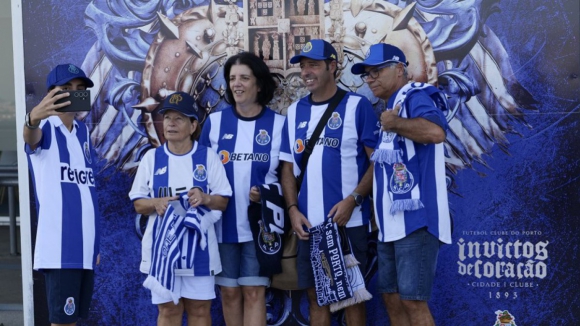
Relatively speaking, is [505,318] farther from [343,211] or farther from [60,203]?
[60,203]

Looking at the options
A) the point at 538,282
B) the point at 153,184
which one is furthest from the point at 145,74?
the point at 538,282

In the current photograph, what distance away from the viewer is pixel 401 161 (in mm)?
4332

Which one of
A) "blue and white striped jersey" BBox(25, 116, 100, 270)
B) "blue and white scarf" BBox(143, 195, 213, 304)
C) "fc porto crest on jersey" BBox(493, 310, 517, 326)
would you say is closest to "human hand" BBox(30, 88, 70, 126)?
"blue and white striped jersey" BBox(25, 116, 100, 270)

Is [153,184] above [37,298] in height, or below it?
above

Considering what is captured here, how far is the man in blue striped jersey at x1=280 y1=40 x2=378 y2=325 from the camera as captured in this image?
187 inches

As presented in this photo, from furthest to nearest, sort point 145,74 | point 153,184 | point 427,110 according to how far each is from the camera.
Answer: point 145,74 < point 153,184 < point 427,110

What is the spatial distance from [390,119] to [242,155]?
1126 millimetres

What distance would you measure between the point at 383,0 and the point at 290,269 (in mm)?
1958

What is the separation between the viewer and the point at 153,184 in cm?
474

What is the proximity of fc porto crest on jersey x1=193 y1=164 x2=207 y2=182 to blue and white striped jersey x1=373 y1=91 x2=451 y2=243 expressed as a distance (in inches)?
44.7

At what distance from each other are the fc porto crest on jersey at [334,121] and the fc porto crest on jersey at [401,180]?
60 cm

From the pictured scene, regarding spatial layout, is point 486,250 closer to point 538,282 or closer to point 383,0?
point 538,282

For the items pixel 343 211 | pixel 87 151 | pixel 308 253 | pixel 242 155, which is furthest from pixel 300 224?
pixel 87 151

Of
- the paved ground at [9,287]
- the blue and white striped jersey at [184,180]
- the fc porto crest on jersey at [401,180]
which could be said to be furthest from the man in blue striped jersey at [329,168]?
the paved ground at [9,287]
